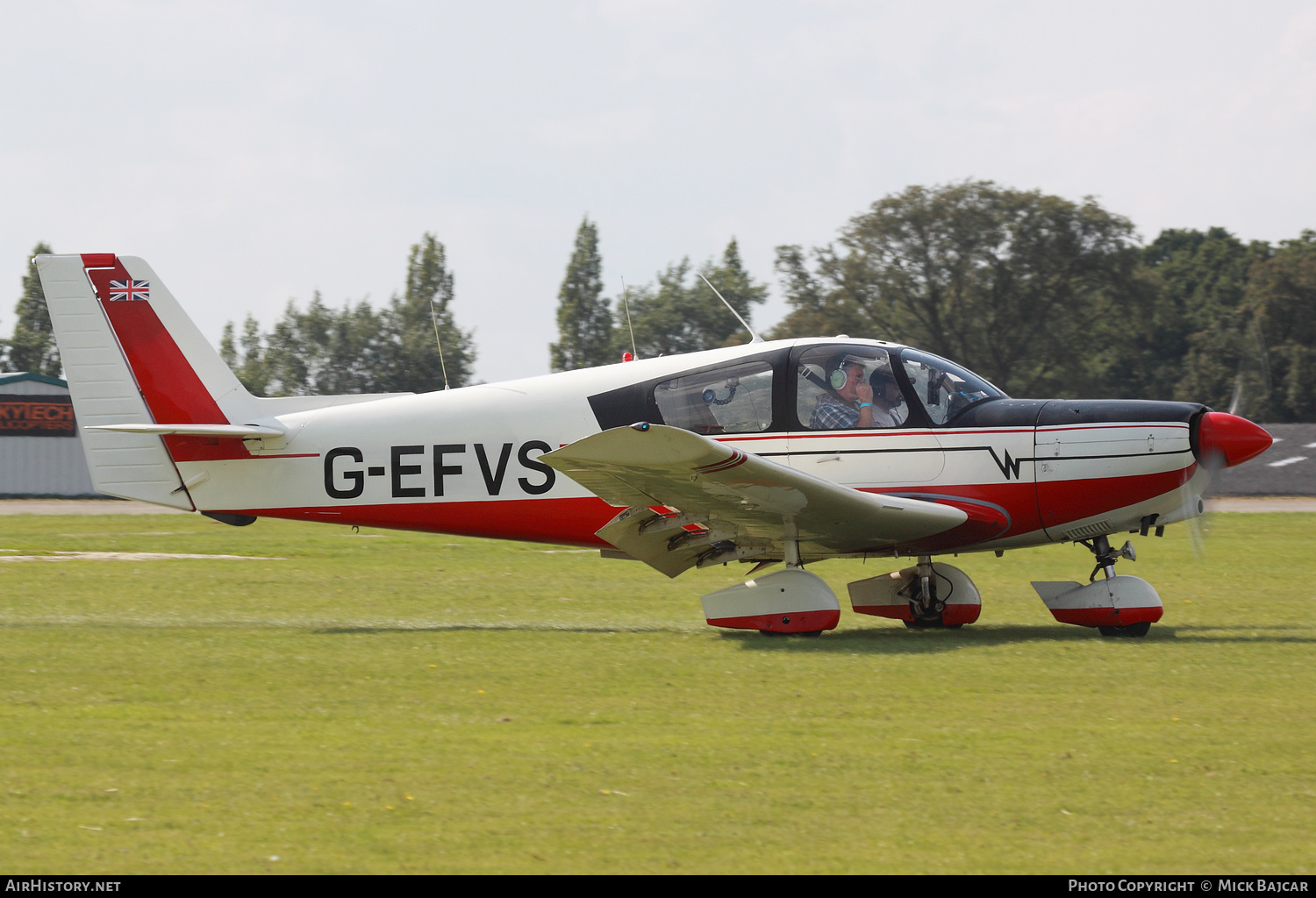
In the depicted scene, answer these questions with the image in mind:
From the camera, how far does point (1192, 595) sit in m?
12.1

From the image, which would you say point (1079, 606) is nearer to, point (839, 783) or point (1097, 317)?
point (839, 783)

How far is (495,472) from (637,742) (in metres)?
4.76

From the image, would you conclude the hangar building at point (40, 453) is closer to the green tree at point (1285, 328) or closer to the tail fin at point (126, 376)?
the tail fin at point (126, 376)

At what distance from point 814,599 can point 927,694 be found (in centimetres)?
211

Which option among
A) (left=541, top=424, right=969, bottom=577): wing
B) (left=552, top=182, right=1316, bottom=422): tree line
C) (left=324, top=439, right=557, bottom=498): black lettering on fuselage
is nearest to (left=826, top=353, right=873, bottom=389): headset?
(left=541, top=424, right=969, bottom=577): wing

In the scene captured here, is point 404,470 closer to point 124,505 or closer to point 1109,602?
point 1109,602

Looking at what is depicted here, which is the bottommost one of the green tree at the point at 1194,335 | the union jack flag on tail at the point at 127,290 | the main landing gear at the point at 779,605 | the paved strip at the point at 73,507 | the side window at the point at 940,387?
the paved strip at the point at 73,507

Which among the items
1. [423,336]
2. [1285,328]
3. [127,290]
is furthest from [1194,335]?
[127,290]

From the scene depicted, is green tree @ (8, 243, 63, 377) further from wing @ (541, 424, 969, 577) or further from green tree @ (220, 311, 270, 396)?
wing @ (541, 424, 969, 577)

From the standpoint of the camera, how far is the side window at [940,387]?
371 inches

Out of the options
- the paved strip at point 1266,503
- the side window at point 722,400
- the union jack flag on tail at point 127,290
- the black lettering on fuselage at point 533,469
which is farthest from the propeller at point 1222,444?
the paved strip at point 1266,503

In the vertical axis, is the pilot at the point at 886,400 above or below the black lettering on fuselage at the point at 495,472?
above

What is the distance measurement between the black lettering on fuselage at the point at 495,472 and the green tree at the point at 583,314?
47.7 m

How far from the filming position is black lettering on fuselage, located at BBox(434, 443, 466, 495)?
10273 millimetres
